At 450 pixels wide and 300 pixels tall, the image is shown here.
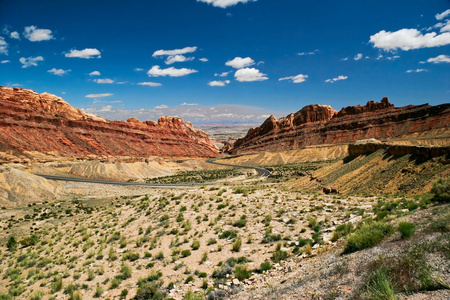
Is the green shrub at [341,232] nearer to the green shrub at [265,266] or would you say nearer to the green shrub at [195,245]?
the green shrub at [265,266]

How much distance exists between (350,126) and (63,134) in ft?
411

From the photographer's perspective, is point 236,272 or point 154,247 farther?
point 154,247

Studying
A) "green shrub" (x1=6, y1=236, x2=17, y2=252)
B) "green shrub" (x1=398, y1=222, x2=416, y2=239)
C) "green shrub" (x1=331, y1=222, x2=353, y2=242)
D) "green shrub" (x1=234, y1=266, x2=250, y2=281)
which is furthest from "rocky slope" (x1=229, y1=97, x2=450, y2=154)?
"green shrub" (x1=6, y1=236, x2=17, y2=252)

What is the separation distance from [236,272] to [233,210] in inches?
318

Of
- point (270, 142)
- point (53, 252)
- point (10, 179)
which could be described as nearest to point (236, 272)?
point (53, 252)

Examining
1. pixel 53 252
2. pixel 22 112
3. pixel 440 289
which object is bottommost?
pixel 53 252

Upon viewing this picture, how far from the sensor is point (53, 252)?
18656 mm

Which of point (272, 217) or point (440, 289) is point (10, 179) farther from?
point (440, 289)

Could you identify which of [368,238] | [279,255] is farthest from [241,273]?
[368,238]

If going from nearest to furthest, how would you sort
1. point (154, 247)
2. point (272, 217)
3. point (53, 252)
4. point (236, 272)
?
point (236, 272)
point (154, 247)
point (272, 217)
point (53, 252)

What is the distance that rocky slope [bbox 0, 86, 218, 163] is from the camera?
92.3 m

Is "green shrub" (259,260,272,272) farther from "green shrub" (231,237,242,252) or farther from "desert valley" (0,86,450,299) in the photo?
"green shrub" (231,237,242,252)

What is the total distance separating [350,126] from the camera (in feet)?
389

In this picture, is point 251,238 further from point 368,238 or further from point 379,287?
point 379,287
